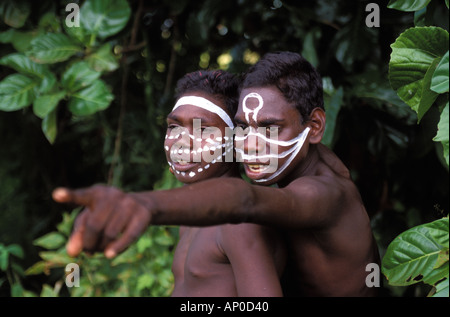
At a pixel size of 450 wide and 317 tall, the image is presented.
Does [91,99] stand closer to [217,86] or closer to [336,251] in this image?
[217,86]

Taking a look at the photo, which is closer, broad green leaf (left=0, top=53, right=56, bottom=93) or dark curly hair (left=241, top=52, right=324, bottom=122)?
dark curly hair (left=241, top=52, right=324, bottom=122)

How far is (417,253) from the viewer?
1.01m

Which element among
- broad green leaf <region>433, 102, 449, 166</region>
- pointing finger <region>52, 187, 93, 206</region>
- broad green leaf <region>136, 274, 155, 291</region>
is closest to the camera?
pointing finger <region>52, 187, 93, 206</region>

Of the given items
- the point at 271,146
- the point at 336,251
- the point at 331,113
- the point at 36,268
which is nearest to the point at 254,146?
the point at 271,146

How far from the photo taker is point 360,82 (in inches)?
65.1

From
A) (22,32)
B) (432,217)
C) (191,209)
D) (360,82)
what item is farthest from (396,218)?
(22,32)

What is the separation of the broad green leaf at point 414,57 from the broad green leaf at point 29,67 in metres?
0.95

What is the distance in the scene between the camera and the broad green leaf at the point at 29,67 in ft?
5.10

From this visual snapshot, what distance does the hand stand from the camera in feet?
2.14

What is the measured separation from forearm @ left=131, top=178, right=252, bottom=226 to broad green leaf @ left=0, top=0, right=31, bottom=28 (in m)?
1.23

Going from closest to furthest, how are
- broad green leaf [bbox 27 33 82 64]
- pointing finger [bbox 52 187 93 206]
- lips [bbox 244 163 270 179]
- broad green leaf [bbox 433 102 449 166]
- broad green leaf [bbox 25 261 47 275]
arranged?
pointing finger [bbox 52 187 93 206] < broad green leaf [bbox 433 102 449 166] < lips [bbox 244 163 270 179] < broad green leaf [bbox 27 33 82 64] < broad green leaf [bbox 25 261 47 275]

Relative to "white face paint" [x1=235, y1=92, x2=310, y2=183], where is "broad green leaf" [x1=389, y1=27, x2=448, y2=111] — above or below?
above

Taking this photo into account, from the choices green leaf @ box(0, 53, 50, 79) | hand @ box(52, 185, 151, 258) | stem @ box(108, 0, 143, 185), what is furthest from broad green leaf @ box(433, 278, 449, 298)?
stem @ box(108, 0, 143, 185)

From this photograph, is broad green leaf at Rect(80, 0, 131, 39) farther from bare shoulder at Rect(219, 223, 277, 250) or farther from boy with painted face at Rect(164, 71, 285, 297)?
bare shoulder at Rect(219, 223, 277, 250)
